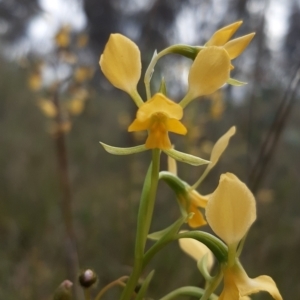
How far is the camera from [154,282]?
7.66 feet

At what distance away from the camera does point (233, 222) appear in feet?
1.92

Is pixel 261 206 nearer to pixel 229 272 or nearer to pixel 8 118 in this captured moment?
pixel 229 272

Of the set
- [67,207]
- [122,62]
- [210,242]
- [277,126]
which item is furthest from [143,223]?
[67,207]

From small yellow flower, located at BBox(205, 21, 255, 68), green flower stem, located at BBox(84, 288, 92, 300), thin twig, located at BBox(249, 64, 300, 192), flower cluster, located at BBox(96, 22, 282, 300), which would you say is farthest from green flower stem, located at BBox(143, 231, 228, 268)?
thin twig, located at BBox(249, 64, 300, 192)

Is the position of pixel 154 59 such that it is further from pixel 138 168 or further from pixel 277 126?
pixel 138 168

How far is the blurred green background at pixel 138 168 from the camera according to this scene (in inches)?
86.5

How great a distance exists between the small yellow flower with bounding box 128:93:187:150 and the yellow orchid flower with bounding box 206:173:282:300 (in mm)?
106

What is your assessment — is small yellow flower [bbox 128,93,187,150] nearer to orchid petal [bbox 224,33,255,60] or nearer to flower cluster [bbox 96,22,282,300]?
flower cluster [bbox 96,22,282,300]

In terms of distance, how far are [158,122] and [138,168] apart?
3140mm

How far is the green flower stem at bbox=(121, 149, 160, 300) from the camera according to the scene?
2.10 ft

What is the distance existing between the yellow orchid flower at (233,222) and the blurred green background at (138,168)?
2.38 ft

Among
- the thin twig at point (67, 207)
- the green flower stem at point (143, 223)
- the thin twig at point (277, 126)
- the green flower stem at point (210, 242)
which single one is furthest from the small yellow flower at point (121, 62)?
the thin twig at point (67, 207)

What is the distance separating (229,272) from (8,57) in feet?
20.9

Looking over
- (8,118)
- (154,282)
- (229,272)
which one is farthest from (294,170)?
(229,272)
